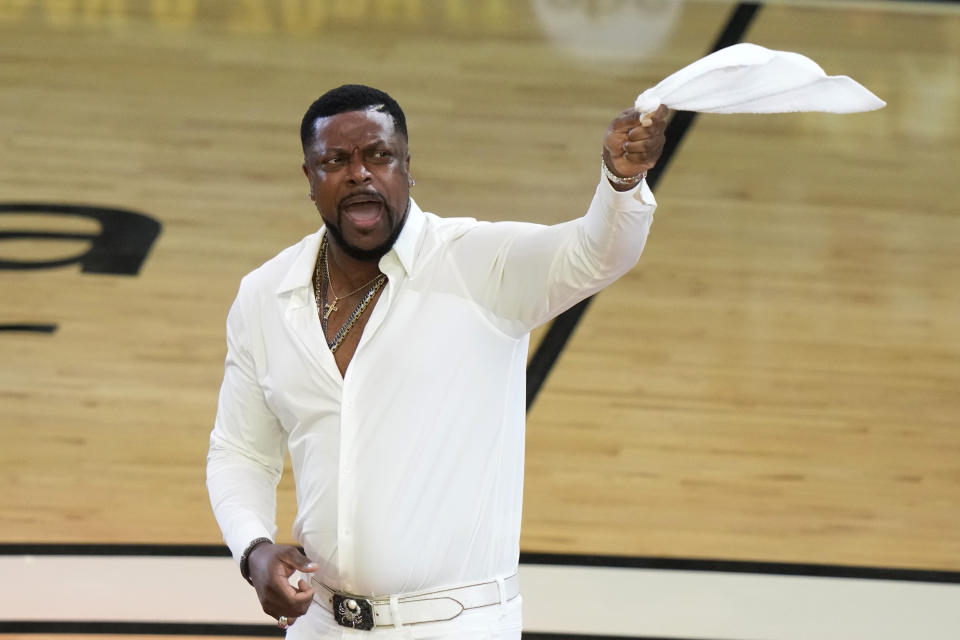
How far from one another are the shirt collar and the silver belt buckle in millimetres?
438

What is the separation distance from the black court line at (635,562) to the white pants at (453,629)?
1.57m

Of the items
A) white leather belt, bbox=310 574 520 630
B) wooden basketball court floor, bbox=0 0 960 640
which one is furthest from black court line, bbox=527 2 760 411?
white leather belt, bbox=310 574 520 630

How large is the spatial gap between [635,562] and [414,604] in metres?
1.69

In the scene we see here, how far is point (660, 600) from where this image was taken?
11.3 ft

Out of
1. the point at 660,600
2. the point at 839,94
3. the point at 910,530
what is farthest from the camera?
the point at 910,530

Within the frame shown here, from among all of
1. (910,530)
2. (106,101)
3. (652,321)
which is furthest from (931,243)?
(106,101)

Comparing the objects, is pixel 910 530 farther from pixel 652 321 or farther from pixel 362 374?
pixel 362 374

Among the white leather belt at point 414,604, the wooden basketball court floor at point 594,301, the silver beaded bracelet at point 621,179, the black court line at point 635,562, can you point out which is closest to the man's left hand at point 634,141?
the silver beaded bracelet at point 621,179

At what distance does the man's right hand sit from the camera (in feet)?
6.12

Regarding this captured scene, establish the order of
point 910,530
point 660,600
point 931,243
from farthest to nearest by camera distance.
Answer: point 931,243, point 910,530, point 660,600

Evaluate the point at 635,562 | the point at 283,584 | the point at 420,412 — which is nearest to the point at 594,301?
the point at 635,562

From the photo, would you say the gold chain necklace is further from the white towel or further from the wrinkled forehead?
the white towel

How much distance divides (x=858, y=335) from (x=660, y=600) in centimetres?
161

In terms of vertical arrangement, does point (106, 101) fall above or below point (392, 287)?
below
